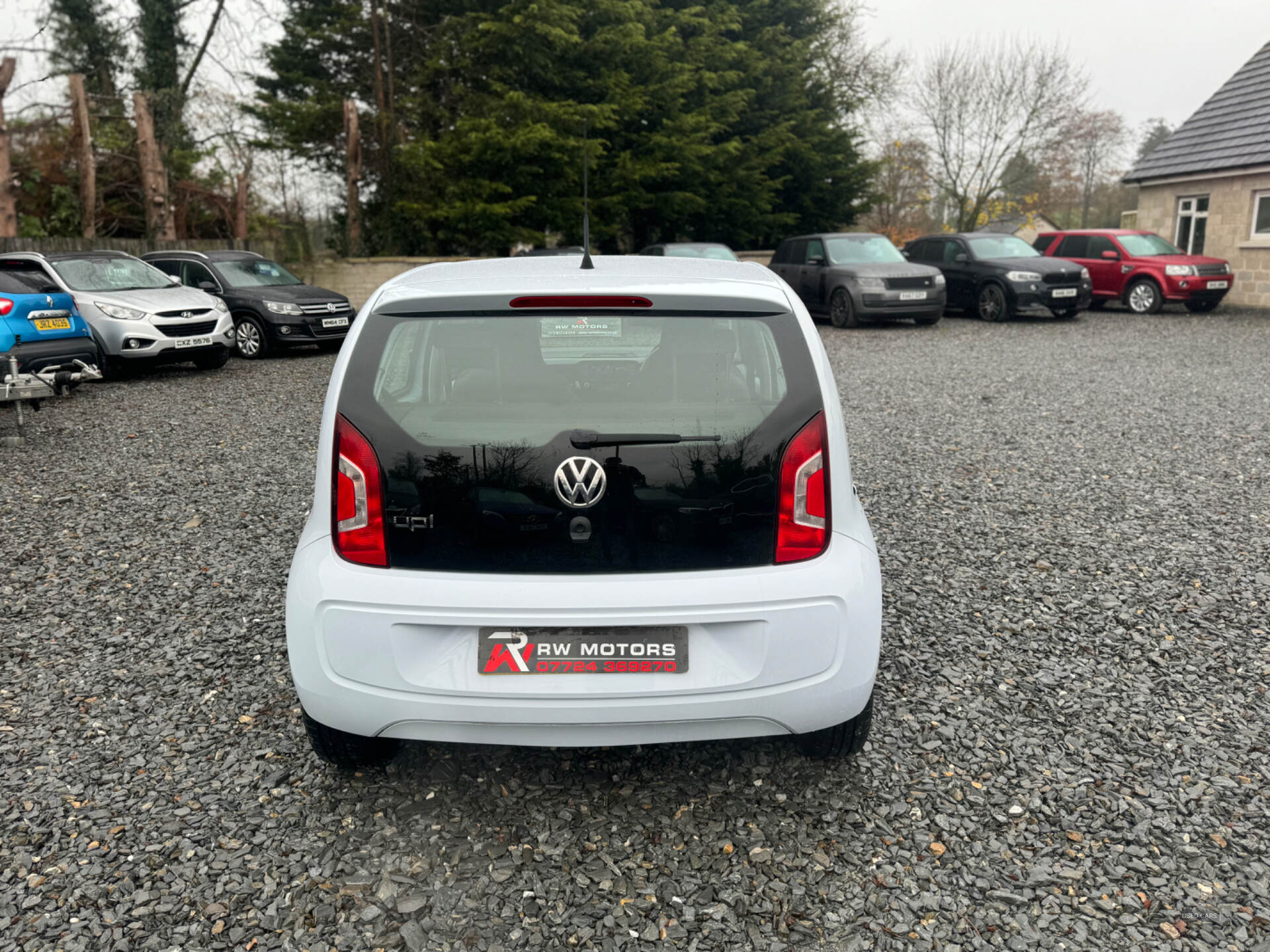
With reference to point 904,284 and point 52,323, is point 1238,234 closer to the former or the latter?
point 904,284

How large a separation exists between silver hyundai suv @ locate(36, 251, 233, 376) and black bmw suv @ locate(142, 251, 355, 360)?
1.30 metres

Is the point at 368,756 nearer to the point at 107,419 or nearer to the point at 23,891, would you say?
the point at 23,891

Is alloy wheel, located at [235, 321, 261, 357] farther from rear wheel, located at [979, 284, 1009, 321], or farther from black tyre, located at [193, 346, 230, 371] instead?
rear wheel, located at [979, 284, 1009, 321]

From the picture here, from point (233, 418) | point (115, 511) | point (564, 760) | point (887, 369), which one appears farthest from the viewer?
point (887, 369)

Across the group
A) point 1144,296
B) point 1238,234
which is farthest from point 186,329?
point 1238,234

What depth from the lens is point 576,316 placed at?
8.89 feet

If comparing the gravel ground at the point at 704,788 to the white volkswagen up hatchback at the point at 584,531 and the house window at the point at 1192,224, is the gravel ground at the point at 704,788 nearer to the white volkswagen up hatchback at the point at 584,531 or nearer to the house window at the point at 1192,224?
the white volkswagen up hatchback at the point at 584,531

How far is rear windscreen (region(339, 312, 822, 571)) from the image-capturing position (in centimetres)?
263

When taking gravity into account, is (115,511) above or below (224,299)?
below

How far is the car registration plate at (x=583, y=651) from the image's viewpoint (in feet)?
8.61

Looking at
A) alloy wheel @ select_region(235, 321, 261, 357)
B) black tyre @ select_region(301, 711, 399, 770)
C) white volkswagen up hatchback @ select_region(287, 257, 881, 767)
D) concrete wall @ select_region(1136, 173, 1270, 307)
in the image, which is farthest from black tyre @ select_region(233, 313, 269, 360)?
concrete wall @ select_region(1136, 173, 1270, 307)

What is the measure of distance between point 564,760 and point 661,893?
750 millimetres

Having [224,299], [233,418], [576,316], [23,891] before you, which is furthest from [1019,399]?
Result: [224,299]

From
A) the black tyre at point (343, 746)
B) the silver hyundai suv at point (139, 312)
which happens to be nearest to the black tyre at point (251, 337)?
the silver hyundai suv at point (139, 312)
